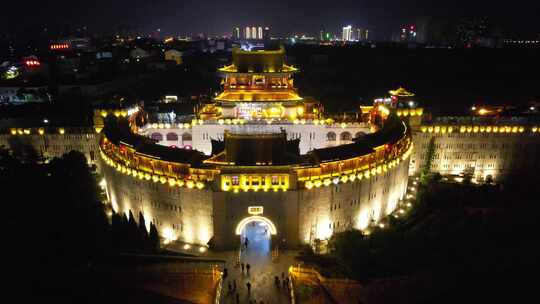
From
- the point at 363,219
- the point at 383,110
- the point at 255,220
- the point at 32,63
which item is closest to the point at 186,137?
the point at 255,220

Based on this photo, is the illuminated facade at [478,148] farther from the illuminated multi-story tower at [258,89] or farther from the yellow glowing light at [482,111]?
the illuminated multi-story tower at [258,89]

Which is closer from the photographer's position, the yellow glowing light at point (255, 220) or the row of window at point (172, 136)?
the yellow glowing light at point (255, 220)

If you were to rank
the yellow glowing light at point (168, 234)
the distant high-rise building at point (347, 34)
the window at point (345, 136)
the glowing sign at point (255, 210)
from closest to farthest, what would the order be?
the glowing sign at point (255, 210) → the yellow glowing light at point (168, 234) → the window at point (345, 136) → the distant high-rise building at point (347, 34)

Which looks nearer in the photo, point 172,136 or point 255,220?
point 255,220

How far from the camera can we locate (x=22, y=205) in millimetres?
29141

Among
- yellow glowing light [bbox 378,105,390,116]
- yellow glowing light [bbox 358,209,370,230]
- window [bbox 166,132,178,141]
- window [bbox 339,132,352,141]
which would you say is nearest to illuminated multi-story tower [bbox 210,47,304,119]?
window [bbox 339,132,352,141]

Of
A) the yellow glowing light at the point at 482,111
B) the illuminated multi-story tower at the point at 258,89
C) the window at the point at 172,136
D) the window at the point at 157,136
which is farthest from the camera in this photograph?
the yellow glowing light at the point at 482,111

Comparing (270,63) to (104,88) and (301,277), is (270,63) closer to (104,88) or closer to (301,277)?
(301,277)

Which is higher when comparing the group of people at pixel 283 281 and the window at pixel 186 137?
the window at pixel 186 137

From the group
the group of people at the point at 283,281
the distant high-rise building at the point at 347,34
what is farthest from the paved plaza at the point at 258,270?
the distant high-rise building at the point at 347,34

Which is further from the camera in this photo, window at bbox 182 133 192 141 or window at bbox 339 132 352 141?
window at bbox 339 132 352 141

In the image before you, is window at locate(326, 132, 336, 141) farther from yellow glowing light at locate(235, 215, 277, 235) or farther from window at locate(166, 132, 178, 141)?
yellow glowing light at locate(235, 215, 277, 235)

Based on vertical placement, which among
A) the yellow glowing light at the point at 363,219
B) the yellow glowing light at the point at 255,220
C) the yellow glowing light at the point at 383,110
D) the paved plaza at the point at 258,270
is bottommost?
the paved plaza at the point at 258,270

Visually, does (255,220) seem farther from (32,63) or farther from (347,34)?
(347,34)
